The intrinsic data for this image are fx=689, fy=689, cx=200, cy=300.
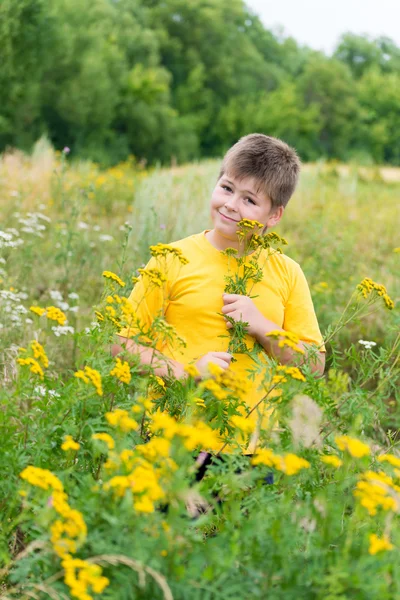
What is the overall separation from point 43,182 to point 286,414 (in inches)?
292

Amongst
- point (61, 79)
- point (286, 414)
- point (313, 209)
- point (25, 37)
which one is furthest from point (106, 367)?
point (61, 79)

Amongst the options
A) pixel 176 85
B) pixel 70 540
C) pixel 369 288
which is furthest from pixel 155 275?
pixel 176 85

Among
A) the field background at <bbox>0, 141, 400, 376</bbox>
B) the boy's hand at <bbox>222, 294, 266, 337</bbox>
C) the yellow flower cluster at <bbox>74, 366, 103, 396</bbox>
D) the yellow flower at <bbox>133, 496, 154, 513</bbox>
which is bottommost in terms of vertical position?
the field background at <bbox>0, 141, 400, 376</bbox>

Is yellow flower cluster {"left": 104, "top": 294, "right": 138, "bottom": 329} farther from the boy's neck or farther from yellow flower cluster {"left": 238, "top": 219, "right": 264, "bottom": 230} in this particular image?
the boy's neck

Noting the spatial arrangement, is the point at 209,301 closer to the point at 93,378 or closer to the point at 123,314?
the point at 123,314

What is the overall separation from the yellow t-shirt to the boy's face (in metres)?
0.11

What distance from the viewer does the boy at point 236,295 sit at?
8.18 feet

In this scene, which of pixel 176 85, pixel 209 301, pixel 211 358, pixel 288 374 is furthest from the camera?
pixel 176 85

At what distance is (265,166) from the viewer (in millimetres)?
2768

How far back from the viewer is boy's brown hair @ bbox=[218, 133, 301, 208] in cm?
274

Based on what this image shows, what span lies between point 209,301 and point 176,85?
160 feet

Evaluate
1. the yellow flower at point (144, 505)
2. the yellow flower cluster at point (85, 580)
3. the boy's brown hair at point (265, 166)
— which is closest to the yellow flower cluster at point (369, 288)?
the boy's brown hair at point (265, 166)

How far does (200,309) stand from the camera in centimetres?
256

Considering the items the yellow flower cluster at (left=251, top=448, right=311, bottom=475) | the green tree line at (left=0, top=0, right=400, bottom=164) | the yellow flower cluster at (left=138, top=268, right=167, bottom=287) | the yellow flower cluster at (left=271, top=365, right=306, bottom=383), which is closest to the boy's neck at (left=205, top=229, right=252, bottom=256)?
the yellow flower cluster at (left=138, top=268, right=167, bottom=287)
